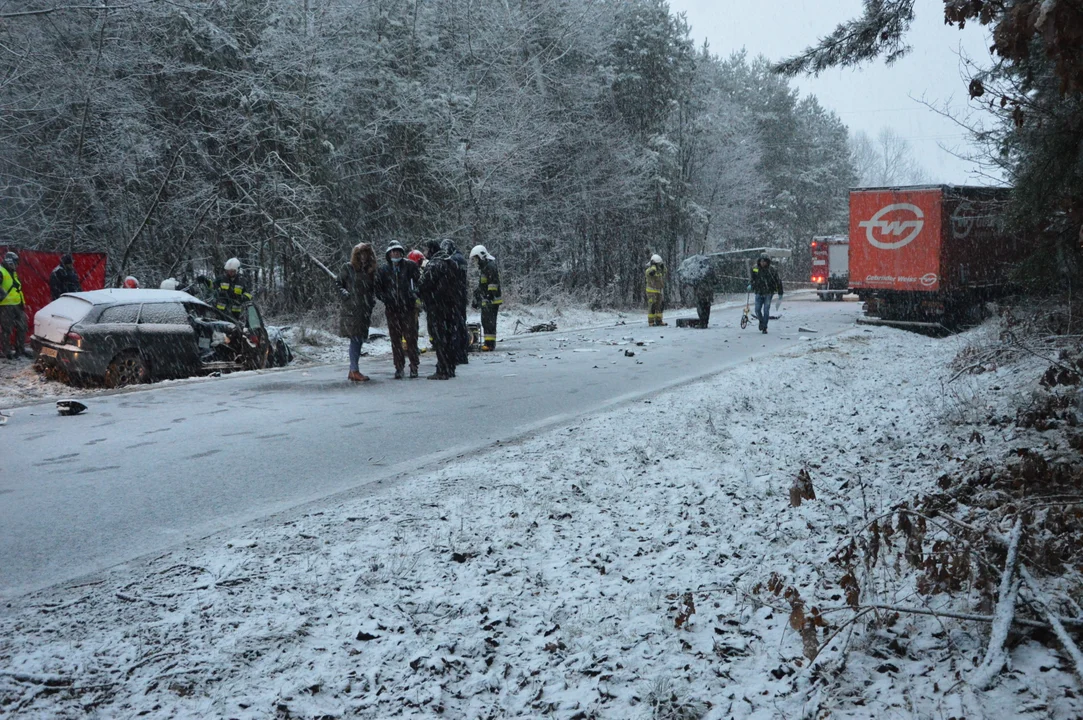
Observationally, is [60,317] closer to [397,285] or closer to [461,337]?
[397,285]

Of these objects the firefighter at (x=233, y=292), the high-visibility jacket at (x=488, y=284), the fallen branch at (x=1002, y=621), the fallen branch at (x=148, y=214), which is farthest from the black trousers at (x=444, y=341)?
the fallen branch at (x=148, y=214)

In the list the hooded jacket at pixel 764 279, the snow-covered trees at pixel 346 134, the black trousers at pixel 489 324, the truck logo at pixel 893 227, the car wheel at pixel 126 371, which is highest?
the snow-covered trees at pixel 346 134

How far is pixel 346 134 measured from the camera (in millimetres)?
24766

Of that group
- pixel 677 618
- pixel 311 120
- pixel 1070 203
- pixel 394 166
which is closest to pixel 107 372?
pixel 677 618

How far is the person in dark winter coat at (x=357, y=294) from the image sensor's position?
1152 cm

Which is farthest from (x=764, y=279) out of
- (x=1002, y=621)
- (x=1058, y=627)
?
(x=1058, y=627)

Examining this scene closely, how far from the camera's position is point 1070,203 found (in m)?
4.56

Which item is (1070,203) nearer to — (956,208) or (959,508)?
(959,508)

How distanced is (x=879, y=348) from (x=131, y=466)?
13.7 meters

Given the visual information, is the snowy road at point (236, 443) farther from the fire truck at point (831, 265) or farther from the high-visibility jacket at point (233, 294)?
the fire truck at point (831, 265)

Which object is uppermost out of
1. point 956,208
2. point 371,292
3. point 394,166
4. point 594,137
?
point 594,137

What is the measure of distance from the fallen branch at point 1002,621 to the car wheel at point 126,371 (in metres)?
11.6

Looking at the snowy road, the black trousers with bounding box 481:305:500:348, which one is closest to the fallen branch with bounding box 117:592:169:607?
the snowy road

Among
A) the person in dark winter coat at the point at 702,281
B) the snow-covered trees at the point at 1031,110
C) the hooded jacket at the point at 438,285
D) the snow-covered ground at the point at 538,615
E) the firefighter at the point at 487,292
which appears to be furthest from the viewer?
the person in dark winter coat at the point at 702,281
